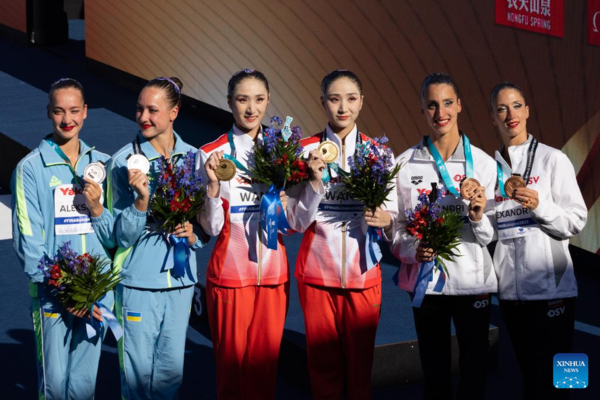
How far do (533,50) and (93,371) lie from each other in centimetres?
392

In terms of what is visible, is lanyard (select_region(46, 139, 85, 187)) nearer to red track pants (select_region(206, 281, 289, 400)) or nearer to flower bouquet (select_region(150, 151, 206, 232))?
flower bouquet (select_region(150, 151, 206, 232))

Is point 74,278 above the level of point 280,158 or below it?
below

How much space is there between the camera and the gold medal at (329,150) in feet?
13.9

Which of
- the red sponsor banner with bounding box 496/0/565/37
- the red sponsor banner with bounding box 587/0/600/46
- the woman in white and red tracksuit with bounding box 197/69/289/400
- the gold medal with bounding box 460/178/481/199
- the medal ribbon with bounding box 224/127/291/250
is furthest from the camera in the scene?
the red sponsor banner with bounding box 496/0/565/37

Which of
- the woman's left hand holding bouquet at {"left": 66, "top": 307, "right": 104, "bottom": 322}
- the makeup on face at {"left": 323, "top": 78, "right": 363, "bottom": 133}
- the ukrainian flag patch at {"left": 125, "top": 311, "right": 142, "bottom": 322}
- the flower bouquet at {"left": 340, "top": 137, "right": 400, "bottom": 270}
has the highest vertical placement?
the makeup on face at {"left": 323, "top": 78, "right": 363, "bottom": 133}

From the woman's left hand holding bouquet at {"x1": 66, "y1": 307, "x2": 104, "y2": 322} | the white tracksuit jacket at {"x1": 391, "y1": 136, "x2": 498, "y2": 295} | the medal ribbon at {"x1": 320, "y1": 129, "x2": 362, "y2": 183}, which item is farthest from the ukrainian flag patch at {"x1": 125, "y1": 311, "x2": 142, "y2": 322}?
the white tracksuit jacket at {"x1": 391, "y1": 136, "x2": 498, "y2": 295}

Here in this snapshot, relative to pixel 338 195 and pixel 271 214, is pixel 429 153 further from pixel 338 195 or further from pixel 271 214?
pixel 271 214

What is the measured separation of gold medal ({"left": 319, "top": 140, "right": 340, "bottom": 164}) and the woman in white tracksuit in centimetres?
74

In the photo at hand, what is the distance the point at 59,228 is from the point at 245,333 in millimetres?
999

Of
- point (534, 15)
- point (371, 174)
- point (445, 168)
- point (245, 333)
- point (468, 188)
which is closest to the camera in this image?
point (468, 188)

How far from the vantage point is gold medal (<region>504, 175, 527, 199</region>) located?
410 centimetres

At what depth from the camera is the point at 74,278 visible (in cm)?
414

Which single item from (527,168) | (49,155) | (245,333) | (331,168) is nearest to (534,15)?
(527,168)

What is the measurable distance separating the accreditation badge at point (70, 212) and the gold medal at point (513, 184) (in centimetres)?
189
